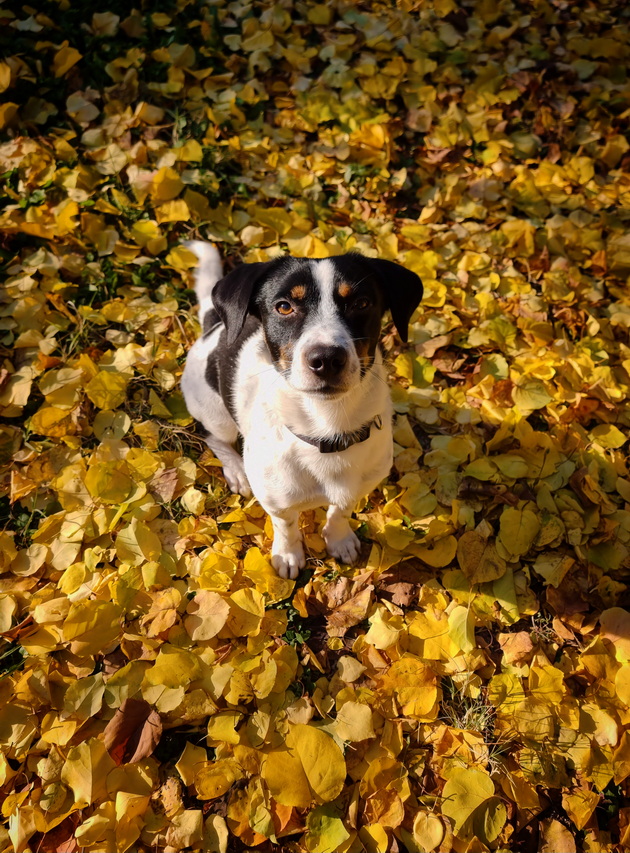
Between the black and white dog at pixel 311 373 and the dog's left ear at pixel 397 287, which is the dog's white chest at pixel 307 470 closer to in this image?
the black and white dog at pixel 311 373

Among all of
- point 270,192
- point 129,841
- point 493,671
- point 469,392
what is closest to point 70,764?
point 129,841

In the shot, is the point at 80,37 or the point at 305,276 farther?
the point at 80,37

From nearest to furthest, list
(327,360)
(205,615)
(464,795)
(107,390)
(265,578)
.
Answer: (327,360) < (464,795) < (205,615) < (265,578) < (107,390)

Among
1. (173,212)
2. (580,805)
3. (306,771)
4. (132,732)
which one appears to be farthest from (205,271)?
(580,805)

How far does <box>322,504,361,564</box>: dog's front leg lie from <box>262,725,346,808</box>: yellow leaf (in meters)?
0.88

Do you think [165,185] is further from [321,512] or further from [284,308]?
[321,512]

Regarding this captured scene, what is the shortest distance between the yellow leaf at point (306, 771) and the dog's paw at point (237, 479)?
50.0 inches

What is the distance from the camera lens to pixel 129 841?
2.02 metres

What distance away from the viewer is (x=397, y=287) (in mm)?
2355

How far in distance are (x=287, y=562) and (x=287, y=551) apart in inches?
2.2

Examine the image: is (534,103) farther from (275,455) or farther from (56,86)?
(275,455)

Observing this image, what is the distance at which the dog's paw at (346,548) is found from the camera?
285cm

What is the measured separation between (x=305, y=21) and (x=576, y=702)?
5534mm

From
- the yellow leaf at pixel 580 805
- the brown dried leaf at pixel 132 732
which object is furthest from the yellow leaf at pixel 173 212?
the yellow leaf at pixel 580 805
